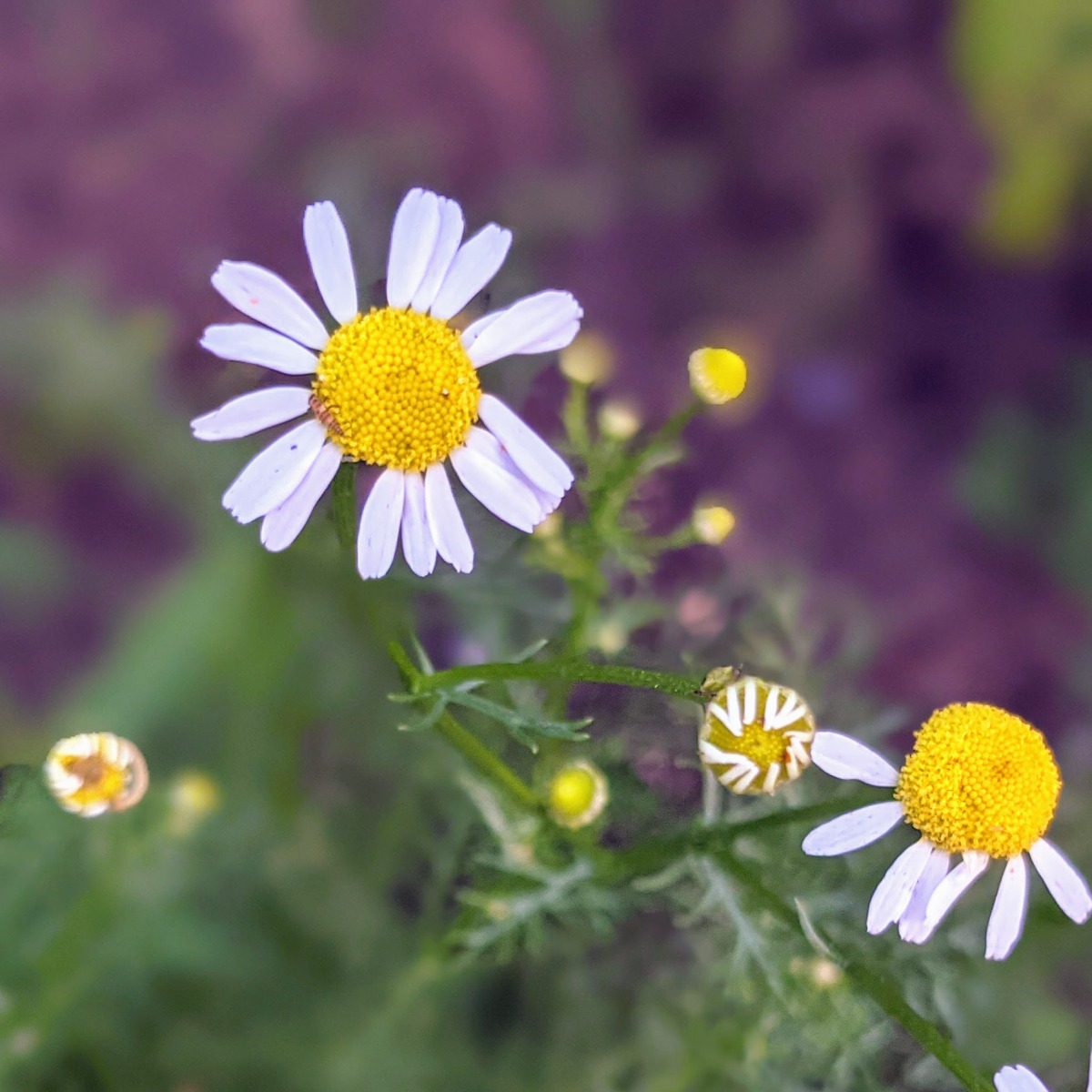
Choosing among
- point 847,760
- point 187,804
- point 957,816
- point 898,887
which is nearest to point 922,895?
point 898,887

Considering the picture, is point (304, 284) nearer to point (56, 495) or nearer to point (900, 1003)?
point (900, 1003)

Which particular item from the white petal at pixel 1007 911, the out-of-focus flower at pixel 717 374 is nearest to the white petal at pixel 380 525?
the out-of-focus flower at pixel 717 374

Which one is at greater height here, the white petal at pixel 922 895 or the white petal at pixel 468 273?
the white petal at pixel 468 273

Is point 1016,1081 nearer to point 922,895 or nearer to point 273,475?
point 922,895

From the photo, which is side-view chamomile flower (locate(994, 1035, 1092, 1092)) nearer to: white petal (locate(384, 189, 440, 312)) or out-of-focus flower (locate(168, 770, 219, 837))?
white petal (locate(384, 189, 440, 312))

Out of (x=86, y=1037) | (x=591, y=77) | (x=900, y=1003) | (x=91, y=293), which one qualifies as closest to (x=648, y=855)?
(x=900, y=1003)

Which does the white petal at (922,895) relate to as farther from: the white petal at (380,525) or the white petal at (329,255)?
the white petal at (329,255)
